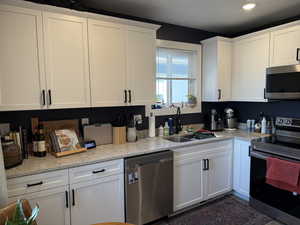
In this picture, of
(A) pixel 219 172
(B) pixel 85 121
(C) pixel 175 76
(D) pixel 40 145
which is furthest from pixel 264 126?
(D) pixel 40 145

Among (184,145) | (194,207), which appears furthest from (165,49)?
(194,207)

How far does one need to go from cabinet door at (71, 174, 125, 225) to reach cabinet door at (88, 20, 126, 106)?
0.81 m

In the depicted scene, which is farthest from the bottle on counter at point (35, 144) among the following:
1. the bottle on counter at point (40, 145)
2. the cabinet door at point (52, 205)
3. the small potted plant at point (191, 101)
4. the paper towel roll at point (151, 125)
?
the small potted plant at point (191, 101)

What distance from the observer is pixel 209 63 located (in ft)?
10.2

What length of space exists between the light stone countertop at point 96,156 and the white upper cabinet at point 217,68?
0.75m

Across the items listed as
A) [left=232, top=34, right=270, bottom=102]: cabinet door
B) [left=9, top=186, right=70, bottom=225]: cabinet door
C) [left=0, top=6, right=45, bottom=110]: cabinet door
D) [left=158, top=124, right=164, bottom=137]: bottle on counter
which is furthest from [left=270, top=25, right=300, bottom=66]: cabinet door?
[left=9, top=186, right=70, bottom=225]: cabinet door

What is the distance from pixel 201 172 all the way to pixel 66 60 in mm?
2033

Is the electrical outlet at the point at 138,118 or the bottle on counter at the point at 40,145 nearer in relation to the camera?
the bottle on counter at the point at 40,145

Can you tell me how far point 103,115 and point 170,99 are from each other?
3.58 ft

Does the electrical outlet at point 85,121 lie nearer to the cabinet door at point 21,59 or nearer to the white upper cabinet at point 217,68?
the cabinet door at point 21,59

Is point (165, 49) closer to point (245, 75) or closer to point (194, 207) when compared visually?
point (245, 75)

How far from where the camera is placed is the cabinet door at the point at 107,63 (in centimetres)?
209

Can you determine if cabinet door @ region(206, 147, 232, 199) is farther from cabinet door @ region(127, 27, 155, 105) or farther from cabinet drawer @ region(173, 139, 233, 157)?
cabinet door @ region(127, 27, 155, 105)

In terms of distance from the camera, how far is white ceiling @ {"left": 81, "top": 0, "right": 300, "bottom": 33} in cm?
225
